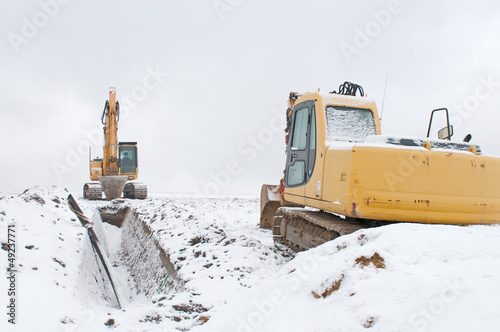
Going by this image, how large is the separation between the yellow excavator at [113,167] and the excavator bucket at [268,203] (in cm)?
1005

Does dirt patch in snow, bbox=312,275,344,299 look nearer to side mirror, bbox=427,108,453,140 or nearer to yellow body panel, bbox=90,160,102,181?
side mirror, bbox=427,108,453,140

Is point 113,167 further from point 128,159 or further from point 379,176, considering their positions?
point 379,176

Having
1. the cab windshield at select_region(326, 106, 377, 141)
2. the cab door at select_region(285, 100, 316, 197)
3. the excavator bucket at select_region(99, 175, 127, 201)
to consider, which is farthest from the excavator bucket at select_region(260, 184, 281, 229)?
the excavator bucket at select_region(99, 175, 127, 201)

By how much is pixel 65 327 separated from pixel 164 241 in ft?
10.9

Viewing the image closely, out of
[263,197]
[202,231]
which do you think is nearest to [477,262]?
[202,231]

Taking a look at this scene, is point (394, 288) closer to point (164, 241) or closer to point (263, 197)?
point (164, 241)

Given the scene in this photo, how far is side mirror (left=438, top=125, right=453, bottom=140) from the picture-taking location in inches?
210

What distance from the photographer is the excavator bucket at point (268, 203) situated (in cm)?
A: 970

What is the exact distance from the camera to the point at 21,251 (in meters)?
4.65

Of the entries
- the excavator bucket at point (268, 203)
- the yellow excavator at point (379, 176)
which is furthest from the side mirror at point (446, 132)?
the excavator bucket at point (268, 203)

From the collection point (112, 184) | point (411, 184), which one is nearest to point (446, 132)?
point (411, 184)

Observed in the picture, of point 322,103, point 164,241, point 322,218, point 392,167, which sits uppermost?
point 322,103

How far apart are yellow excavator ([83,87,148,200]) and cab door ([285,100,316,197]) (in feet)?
42.2

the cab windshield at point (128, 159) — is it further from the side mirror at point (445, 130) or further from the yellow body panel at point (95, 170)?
the side mirror at point (445, 130)
